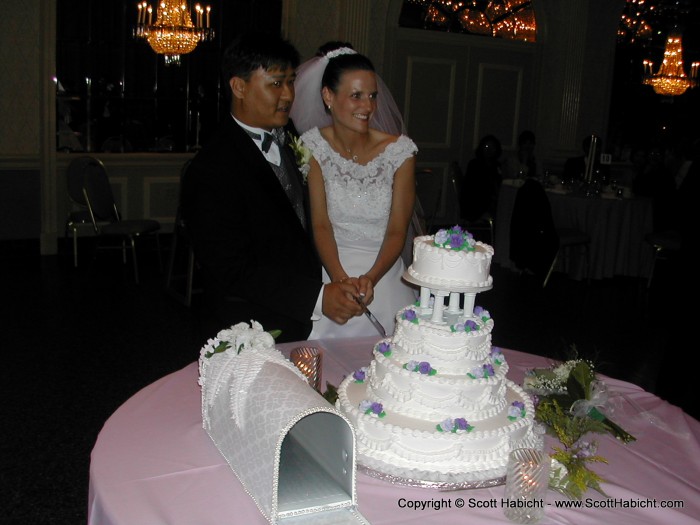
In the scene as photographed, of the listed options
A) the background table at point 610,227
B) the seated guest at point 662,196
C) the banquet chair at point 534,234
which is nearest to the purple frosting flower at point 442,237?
the banquet chair at point 534,234

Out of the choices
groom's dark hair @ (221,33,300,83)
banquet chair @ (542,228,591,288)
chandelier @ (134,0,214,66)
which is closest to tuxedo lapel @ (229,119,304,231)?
groom's dark hair @ (221,33,300,83)

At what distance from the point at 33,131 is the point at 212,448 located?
7012mm

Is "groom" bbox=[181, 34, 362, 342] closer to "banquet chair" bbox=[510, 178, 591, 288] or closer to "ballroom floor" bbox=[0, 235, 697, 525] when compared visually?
"ballroom floor" bbox=[0, 235, 697, 525]

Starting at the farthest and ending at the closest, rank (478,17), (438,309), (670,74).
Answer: (670,74)
(478,17)
(438,309)

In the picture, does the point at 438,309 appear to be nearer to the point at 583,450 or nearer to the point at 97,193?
the point at 583,450

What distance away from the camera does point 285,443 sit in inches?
70.0

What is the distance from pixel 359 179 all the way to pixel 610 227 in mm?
5133

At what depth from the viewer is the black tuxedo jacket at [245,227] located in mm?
2428

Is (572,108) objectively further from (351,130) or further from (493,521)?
(493,521)

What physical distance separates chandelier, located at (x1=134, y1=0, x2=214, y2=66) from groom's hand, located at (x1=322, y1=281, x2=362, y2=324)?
6.59 m

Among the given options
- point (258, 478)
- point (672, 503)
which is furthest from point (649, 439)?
point (258, 478)

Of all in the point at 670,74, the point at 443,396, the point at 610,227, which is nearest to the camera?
the point at 443,396

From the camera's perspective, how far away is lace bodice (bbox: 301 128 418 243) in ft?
10.4

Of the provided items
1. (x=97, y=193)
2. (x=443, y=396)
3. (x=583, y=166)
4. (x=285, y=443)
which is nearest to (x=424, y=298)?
(x=443, y=396)
